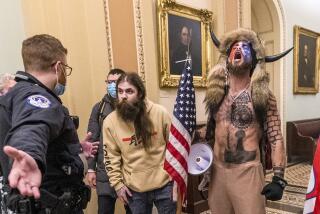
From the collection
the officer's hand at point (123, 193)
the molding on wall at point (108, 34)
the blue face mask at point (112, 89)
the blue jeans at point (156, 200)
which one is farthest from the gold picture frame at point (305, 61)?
the officer's hand at point (123, 193)

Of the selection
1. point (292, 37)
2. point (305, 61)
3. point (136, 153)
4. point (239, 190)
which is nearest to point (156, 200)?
point (136, 153)

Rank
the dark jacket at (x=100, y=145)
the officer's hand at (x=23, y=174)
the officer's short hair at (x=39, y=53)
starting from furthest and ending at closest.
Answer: the dark jacket at (x=100, y=145) < the officer's short hair at (x=39, y=53) < the officer's hand at (x=23, y=174)

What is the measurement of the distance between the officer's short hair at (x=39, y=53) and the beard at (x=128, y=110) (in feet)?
3.19

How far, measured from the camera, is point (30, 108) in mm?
1317

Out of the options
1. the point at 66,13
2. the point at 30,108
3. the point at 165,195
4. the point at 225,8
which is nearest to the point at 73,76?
the point at 66,13

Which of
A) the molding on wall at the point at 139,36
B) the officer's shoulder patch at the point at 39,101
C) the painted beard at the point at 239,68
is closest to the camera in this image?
the officer's shoulder patch at the point at 39,101

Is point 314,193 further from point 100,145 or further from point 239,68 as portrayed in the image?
point 100,145

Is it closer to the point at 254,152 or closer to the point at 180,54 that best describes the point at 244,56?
the point at 254,152

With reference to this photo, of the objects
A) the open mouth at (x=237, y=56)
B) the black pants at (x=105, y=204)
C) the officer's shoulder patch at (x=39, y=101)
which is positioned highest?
the open mouth at (x=237, y=56)

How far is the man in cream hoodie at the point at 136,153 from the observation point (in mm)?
2543

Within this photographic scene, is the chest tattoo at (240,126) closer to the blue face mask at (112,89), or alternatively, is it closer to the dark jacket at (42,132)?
the dark jacket at (42,132)

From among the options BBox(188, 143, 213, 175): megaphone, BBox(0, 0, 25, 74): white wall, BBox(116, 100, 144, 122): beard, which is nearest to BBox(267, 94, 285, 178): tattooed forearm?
BBox(188, 143, 213, 175): megaphone

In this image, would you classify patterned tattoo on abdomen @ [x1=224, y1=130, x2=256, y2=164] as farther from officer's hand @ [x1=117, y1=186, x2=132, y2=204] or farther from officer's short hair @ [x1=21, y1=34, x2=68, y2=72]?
officer's short hair @ [x1=21, y1=34, x2=68, y2=72]

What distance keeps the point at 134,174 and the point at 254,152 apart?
98cm
